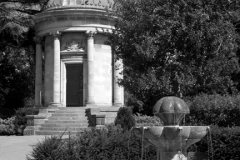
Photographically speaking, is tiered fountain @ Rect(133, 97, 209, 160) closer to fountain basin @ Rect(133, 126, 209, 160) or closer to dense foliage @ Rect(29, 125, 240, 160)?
fountain basin @ Rect(133, 126, 209, 160)

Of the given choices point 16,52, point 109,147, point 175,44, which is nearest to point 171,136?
point 109,147

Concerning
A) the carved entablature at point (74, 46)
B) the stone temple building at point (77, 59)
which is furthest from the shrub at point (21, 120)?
the carved entablature at point (74, 46)

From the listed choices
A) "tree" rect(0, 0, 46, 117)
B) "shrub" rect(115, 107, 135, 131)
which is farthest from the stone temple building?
"shrub" rect(115, 107, 135, 131)

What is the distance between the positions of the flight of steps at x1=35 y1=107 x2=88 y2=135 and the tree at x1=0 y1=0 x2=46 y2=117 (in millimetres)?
6706

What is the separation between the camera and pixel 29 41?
96.0 feet

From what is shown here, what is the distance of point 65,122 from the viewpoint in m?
22.0

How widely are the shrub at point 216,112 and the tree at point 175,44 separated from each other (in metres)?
1.02

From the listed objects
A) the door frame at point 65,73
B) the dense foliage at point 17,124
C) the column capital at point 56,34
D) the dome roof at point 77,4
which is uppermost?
the dome roof at point 77,4

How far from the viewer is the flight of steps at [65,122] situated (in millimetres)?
21141

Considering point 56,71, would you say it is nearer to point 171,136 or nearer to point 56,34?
point 56,34

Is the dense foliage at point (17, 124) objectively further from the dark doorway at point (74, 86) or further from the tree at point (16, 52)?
the tree at point (16, 52)

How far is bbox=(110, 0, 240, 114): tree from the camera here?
54.5 feet

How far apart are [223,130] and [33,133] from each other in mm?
12680

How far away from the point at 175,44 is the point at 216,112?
136 inches
